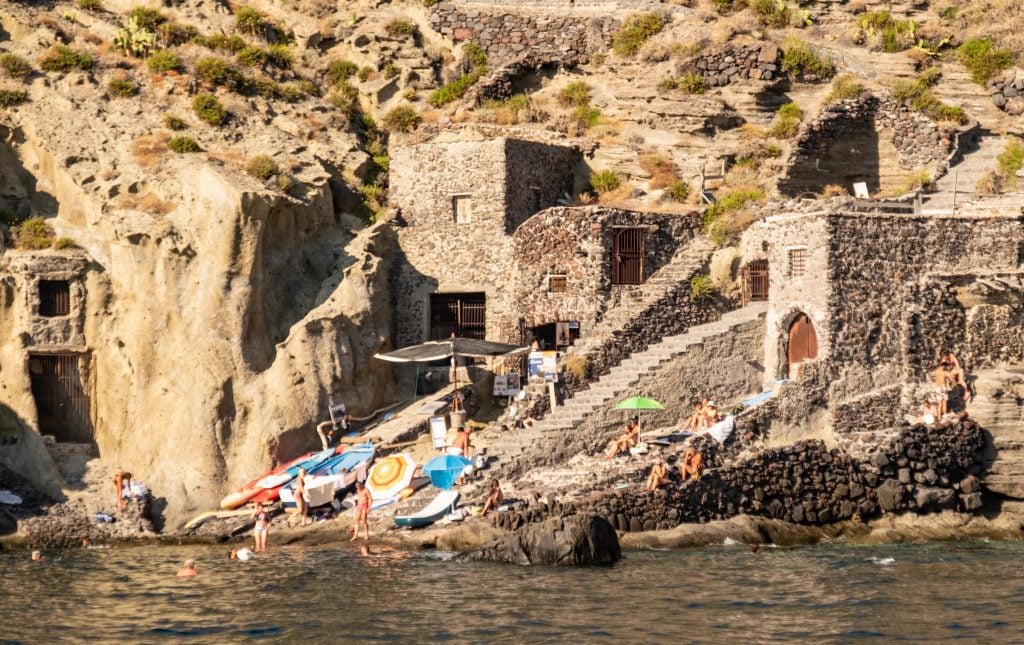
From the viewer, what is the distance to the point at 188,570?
141ft

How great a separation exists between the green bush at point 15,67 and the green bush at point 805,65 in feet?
79.6

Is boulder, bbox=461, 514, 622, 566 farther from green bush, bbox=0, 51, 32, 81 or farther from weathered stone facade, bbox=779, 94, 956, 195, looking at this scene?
green bush, bbox=0, 51, 32, 81

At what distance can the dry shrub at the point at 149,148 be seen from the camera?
54.7m

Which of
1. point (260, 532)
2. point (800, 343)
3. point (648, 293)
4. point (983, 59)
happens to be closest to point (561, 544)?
point (260, 532)

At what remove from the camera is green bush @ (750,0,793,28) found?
2598 inches

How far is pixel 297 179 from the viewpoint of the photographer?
55750 mm

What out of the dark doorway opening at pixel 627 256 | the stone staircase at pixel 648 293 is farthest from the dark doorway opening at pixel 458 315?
the dark doorway opening at pixel 627 256

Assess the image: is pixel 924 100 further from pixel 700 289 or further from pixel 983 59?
pixel 700 289

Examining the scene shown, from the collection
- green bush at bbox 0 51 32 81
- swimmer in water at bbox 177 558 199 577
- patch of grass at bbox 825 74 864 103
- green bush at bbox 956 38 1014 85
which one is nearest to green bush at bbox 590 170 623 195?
patch of grass at bbox 825 74 864 103

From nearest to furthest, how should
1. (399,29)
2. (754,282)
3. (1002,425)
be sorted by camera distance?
(1002,425), (754,282), (399,29)

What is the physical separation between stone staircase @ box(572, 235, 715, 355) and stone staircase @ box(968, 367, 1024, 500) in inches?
353

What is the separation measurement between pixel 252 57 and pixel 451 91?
22.2 feet

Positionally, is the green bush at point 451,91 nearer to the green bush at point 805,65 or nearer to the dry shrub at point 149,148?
the dry shrub at point 149,148

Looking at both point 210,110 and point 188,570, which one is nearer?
point 188,570
